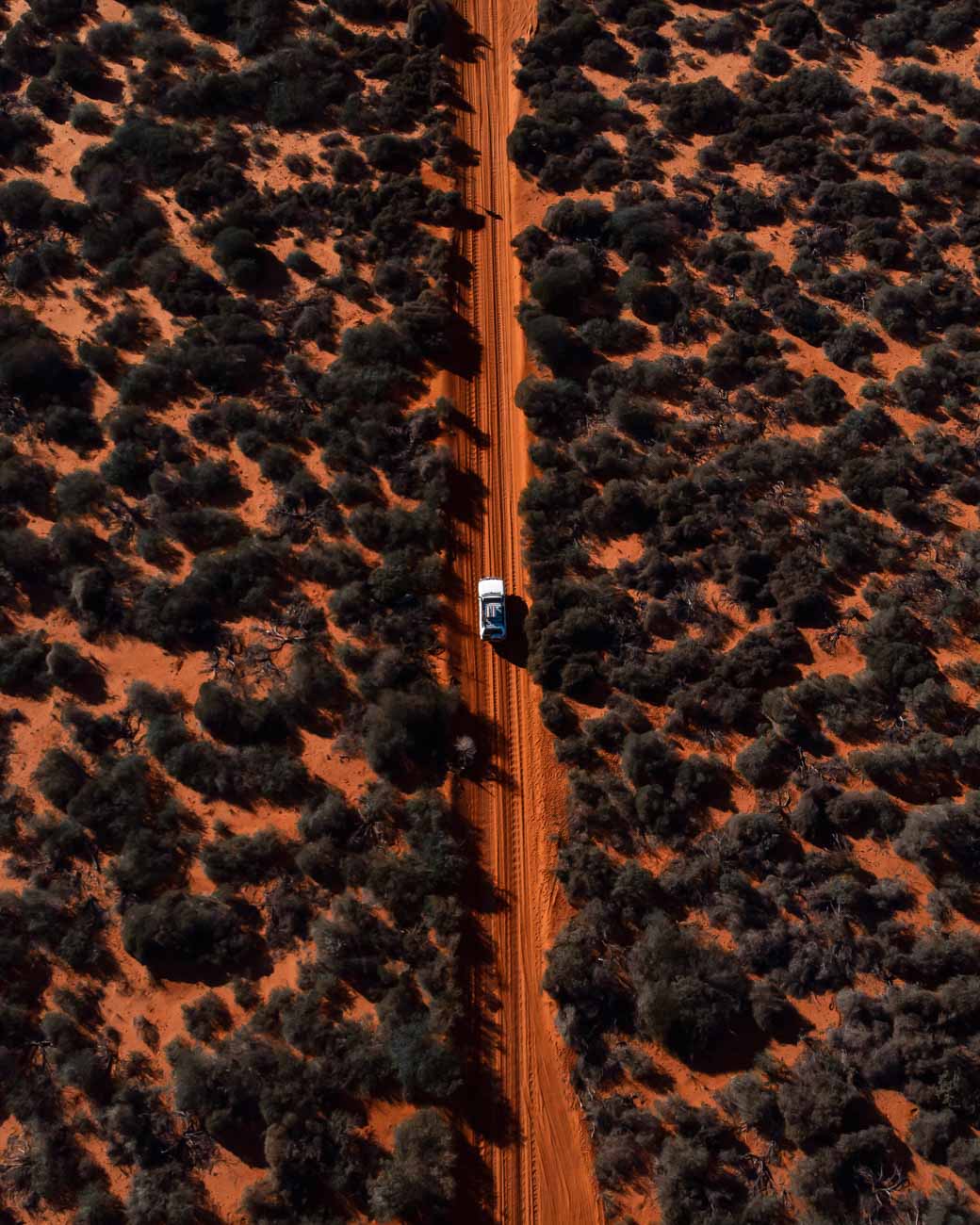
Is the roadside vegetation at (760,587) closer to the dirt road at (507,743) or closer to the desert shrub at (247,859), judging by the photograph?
the dirt road at (507,743)

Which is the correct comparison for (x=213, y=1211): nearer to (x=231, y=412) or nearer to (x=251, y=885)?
(x=251, y=885)

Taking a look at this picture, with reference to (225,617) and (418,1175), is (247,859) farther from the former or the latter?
(418,1175)

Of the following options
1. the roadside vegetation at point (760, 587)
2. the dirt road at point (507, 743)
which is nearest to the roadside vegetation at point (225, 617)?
the dirt road at point (507, 743)

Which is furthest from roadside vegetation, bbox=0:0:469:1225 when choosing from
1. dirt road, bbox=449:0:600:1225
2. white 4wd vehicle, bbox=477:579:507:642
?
white 4wd vehicle, bbox=477:579:507:642

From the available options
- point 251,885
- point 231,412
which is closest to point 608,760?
point 251,885

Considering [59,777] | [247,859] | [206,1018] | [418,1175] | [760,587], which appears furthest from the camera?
[760,587]

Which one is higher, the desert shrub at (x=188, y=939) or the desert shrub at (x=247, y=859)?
the desert shrub at (x=247, y=859)

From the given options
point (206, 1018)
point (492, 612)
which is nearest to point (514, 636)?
point (492, 612)

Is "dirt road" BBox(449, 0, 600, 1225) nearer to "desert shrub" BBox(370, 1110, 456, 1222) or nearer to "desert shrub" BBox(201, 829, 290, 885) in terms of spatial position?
"desert shrub" BBox(370, 1110, 456, 1222)
